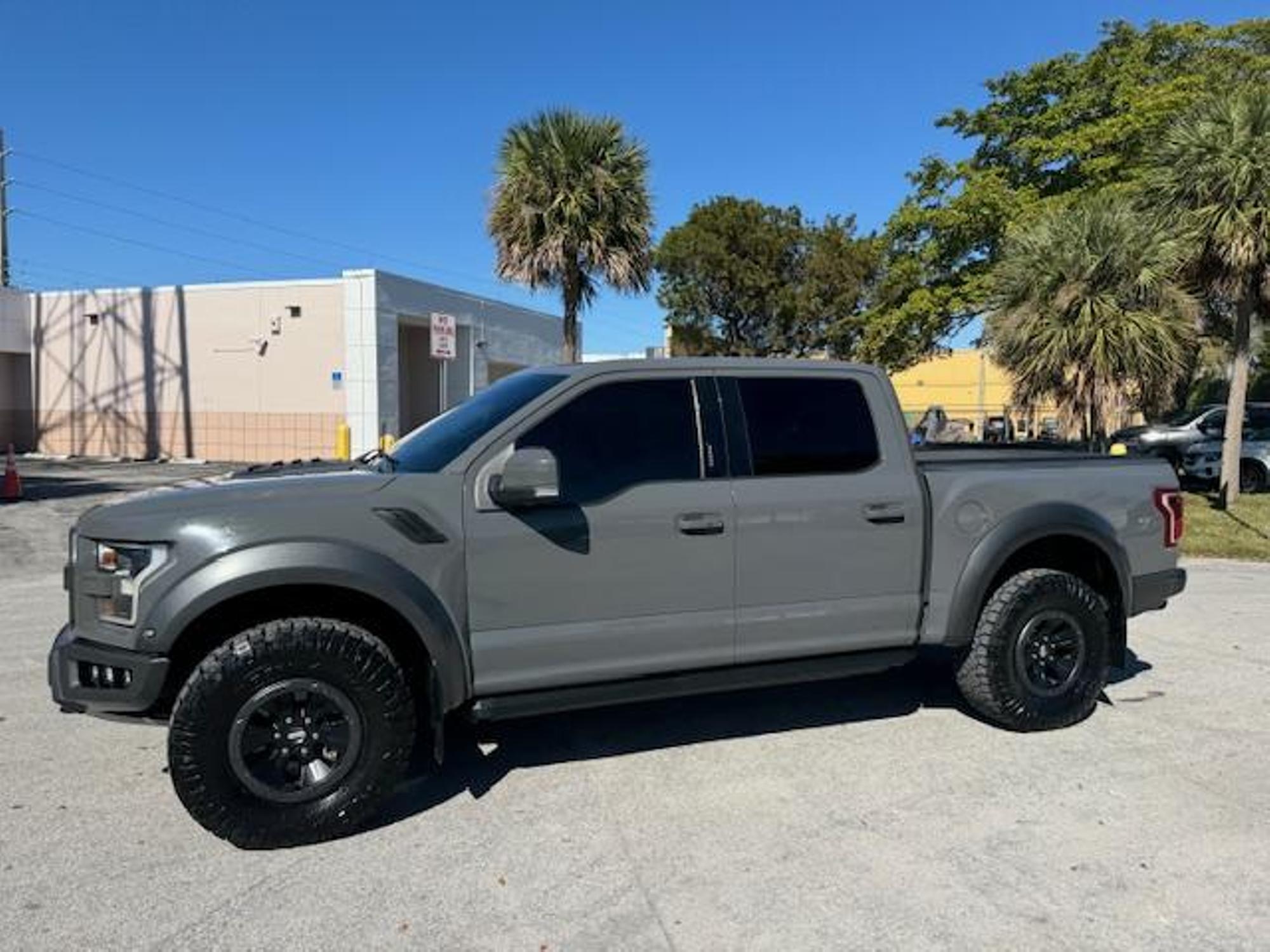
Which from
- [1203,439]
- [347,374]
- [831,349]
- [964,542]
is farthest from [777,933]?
[831,349]

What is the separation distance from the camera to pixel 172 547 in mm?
3697

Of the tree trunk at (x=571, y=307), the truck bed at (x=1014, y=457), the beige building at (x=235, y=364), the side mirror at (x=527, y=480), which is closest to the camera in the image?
the side mirror at (x=527, y=480)

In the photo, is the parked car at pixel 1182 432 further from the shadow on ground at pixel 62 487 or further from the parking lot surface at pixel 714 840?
the shadow on ground at pixel 62 487

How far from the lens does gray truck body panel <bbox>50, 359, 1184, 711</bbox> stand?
375cm

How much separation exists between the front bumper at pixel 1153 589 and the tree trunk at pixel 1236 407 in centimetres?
1133

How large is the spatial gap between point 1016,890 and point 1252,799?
1546 mm

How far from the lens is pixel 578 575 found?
4160 millimetres

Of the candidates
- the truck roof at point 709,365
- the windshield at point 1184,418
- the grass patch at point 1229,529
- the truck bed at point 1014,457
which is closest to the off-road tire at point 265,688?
the truck roof at point 709,365

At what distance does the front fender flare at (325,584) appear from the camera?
365 cm

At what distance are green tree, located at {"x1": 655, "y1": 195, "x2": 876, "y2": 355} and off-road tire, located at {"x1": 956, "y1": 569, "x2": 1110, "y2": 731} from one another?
32456mm

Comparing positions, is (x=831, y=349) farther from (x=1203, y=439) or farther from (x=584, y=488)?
(x=584, y=488)

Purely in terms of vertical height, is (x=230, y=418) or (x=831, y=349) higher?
(x=831, y=349)

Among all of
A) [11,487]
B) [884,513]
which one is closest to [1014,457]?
[884,513]

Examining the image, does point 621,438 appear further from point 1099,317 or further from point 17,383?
point 17,383
